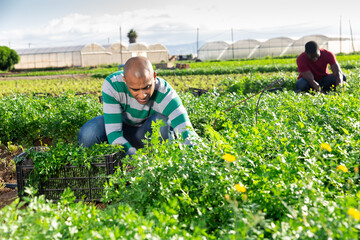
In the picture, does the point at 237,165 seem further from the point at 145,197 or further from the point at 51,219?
the point at 51,219

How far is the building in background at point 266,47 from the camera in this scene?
36219 millimetres

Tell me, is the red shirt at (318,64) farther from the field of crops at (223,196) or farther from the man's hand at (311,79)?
the field of crops at (223,196)

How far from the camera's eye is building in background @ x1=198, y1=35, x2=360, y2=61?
119 feet

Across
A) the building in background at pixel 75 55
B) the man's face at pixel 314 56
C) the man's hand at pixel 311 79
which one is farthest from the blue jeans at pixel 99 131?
the building in background at pixel 75 55

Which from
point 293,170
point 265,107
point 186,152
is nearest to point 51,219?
point 186,152

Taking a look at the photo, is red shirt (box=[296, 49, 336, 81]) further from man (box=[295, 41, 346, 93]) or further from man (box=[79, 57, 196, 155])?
man (box=[79, 57, 196, 155])

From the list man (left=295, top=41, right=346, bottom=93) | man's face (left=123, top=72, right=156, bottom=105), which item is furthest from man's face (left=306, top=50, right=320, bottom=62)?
man's face (left=123, top=72, right=156, bottom=105)

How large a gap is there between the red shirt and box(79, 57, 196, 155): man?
4.16m

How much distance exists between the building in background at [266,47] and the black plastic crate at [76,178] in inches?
1402

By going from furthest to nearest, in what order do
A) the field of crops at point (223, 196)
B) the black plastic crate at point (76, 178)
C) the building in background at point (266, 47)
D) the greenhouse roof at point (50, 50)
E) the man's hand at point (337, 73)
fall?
the greenhouse roof at point (50, 50) < the building in background at point (266, 47) < the man's hand at point (337, 73) < the black plastic crate at point (76, 178) < the field of crops at point (223, 196)

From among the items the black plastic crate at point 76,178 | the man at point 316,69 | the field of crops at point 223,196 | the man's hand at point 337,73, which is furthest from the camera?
the man at point 316,69

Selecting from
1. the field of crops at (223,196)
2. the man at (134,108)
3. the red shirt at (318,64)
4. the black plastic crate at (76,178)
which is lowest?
the black plastic crate at (76,178)

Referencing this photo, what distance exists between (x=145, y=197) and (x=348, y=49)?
1680 inches

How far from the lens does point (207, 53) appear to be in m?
40.8
